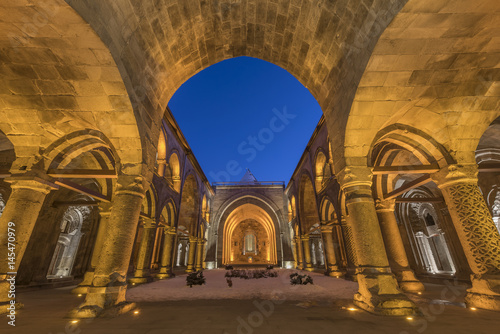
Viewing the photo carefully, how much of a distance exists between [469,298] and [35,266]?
13.9m

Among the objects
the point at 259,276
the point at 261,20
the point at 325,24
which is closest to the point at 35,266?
the point at 259,276

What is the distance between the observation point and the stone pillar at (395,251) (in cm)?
618

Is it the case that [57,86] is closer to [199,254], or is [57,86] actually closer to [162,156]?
[162,156]

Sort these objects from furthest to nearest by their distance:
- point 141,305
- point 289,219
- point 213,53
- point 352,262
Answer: point 289,219 < point 352,262 < point 213,53 < point 141,305

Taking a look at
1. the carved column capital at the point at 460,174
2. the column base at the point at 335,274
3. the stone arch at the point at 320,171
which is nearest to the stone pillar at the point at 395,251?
the carved column capital at the point at 460,174

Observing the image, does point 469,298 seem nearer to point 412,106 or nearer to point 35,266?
point 412,106

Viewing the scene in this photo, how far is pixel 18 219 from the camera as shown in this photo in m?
4.51

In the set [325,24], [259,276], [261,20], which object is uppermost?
[261,20]

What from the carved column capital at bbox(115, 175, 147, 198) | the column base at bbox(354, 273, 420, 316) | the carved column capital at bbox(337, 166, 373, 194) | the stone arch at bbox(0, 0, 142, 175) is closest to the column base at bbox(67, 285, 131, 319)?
the carved column capital at bbox(115, 175, 147, 198)

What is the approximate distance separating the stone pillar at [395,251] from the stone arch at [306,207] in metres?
8.45

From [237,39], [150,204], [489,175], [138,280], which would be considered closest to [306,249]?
[489,175]

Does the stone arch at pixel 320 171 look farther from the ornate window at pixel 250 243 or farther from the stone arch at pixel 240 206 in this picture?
the ornate window at pixel 250 243

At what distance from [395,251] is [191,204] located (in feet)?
43.3

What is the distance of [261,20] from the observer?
4672 mm
